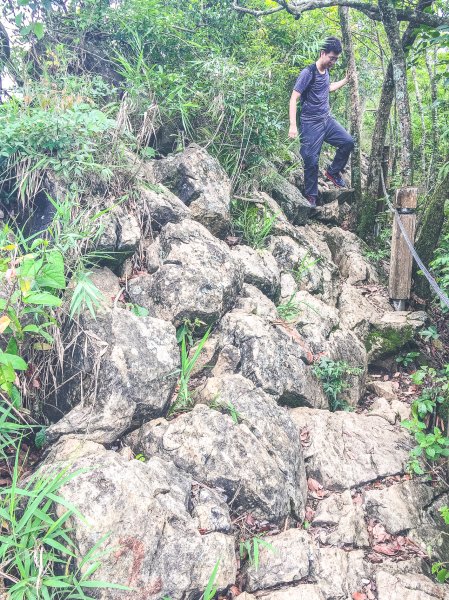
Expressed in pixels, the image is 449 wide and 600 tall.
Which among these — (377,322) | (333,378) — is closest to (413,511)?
(333,378)

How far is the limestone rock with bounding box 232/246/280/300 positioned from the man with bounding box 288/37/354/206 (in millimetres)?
1928

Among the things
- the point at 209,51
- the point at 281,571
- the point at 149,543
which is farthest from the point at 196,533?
the point at 209,51

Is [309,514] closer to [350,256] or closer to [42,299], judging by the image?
[42,299]

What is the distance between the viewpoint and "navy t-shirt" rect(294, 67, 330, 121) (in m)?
6.05

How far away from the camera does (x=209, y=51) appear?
6039mm

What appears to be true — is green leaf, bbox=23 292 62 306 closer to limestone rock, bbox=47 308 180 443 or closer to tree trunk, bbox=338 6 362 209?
limestone rock, bbox=47 308 180 443

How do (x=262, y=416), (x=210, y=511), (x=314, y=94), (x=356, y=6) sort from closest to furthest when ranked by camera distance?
1. (x=210, y=511)
2. (x=262, y=416)
3. (x=356, y=6)
4. (x=314, y=94)

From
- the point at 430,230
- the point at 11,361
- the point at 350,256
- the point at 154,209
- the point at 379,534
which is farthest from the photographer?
the point at 350,256

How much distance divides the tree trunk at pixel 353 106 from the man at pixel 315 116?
48 cm

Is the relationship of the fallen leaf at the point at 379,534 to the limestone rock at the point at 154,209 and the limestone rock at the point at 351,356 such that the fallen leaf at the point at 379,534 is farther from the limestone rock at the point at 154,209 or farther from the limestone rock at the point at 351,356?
the limestone rock at the point at 154,209

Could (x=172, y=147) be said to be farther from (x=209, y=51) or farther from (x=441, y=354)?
(x=441, y=354)

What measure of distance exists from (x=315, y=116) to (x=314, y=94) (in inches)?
10.7

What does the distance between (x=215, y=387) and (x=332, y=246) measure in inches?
151

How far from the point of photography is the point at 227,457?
3070mm
